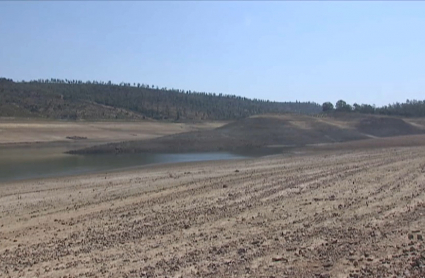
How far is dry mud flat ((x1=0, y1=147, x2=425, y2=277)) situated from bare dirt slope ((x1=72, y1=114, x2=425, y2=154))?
24.7 meters

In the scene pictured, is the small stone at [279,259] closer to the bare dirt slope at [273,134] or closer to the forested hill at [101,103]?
the bare dirt slope at [273,134]

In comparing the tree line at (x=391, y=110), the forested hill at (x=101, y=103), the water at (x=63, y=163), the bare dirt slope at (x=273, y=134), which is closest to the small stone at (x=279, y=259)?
the water at (x=63, y=163)

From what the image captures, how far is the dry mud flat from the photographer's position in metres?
6.58

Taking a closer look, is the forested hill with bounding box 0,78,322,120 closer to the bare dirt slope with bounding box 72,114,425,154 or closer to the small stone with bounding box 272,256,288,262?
the bare dirt slope with bounding box 72,114,425,154

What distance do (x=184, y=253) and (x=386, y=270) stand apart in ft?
8.80

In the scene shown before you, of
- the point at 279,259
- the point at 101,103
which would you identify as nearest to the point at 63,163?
the point at 279,259

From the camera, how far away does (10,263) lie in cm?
733

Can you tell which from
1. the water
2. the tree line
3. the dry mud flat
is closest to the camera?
the dry mud flat

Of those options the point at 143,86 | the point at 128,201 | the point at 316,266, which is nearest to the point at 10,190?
the point at 128,201

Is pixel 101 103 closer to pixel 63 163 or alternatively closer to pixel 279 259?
pixel 63 163

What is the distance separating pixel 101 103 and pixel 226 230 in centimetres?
10458

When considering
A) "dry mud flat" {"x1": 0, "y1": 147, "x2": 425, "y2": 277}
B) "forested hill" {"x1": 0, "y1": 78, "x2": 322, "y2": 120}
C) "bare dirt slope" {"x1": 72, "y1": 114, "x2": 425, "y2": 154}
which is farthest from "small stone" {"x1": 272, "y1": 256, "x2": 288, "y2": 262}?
"forested hill" {"x1": 0, "y1": 78, "x2": 322, "y2": 120}

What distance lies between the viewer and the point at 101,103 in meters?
110

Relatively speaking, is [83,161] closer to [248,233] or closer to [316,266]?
[248,233]
